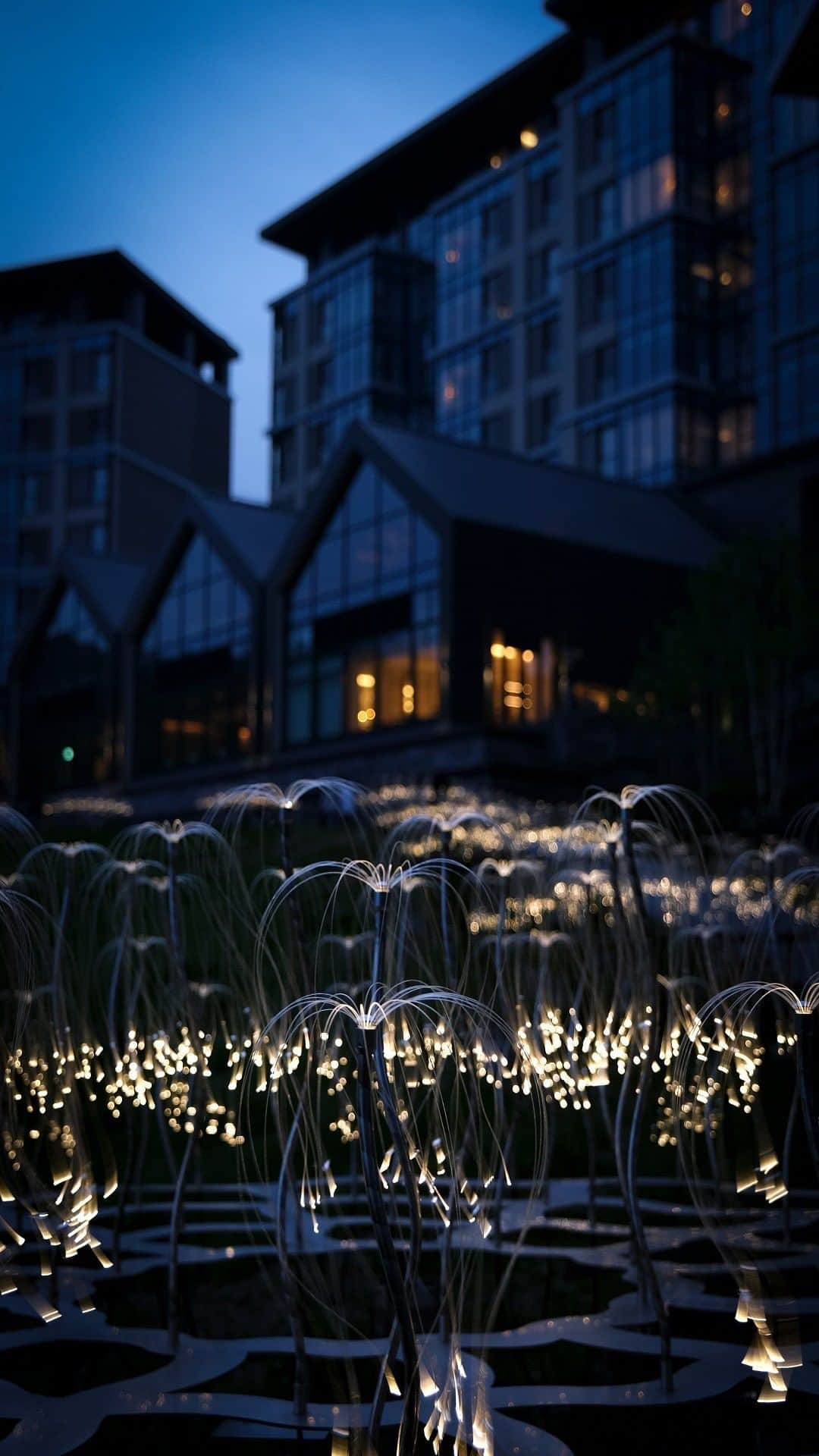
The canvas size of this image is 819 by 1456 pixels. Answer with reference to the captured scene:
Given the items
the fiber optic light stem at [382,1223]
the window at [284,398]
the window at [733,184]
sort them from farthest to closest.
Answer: the window at [284,398], the window at [733,184], the fiber optic light stem at [382,1223]

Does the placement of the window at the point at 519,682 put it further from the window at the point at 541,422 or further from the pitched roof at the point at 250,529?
the window at the point at 541,422

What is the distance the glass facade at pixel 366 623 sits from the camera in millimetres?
38156

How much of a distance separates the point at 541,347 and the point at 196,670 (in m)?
28.1

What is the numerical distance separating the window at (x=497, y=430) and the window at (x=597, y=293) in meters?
6.25

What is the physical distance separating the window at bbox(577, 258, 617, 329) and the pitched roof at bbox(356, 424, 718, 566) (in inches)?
742

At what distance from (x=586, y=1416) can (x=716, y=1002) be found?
6.88 feet

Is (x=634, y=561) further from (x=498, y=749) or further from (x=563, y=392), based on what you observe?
A: (x=563, y=392)

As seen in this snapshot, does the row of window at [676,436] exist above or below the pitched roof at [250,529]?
above

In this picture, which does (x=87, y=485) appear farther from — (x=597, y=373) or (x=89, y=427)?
(x=597, y=373)

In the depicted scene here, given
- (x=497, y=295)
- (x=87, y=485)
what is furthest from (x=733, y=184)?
(x=87, y=485)

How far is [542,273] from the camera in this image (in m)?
66.7

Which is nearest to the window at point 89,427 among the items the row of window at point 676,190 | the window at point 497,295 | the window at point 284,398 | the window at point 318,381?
the window at point 284,398

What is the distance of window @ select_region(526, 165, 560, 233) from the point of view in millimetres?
66500

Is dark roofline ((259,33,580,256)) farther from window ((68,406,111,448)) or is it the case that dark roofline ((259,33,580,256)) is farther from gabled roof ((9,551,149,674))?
gabled roof ((9,551,149,674))
